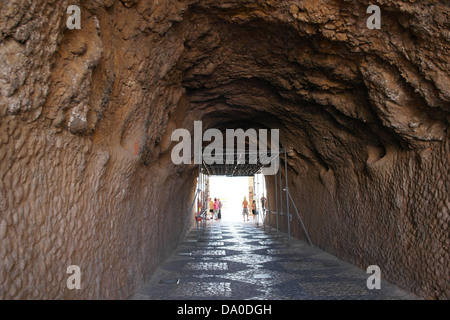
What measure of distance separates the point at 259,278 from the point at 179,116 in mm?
3533

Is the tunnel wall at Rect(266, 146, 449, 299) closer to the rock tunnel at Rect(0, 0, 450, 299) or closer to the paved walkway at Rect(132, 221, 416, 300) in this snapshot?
the rock tunnel at Rect(0, 0, 450, 299)

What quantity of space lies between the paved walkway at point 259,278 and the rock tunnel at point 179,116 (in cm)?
33

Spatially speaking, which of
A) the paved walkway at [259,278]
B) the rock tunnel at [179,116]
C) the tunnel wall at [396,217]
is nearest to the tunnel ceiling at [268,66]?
the rock tunnel at [179,116]

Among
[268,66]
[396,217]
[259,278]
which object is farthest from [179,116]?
[396,217]

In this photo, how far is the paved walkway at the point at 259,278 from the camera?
14.3 feet

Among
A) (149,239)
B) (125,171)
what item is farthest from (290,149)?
(125,171)

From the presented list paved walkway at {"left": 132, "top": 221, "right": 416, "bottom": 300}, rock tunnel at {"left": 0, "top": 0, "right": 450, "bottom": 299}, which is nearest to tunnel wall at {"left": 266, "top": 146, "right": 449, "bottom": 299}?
rock tunnel at {"left": 0, "top": 0, "right": 450, "bottom": 299}

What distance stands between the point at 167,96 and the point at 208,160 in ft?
25.5

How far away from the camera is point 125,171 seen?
13.1 feet

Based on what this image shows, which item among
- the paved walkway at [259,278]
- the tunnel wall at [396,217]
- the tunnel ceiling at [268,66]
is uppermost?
the tunnel ceiling at [268,66]

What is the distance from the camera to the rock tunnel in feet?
7.87

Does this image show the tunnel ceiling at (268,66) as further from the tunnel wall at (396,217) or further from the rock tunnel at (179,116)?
the tunnel wall at (396,217)

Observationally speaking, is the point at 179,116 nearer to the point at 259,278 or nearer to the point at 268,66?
the point at 268,66

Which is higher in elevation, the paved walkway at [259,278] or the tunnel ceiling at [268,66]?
the tunnel ceiling at [268,66]
